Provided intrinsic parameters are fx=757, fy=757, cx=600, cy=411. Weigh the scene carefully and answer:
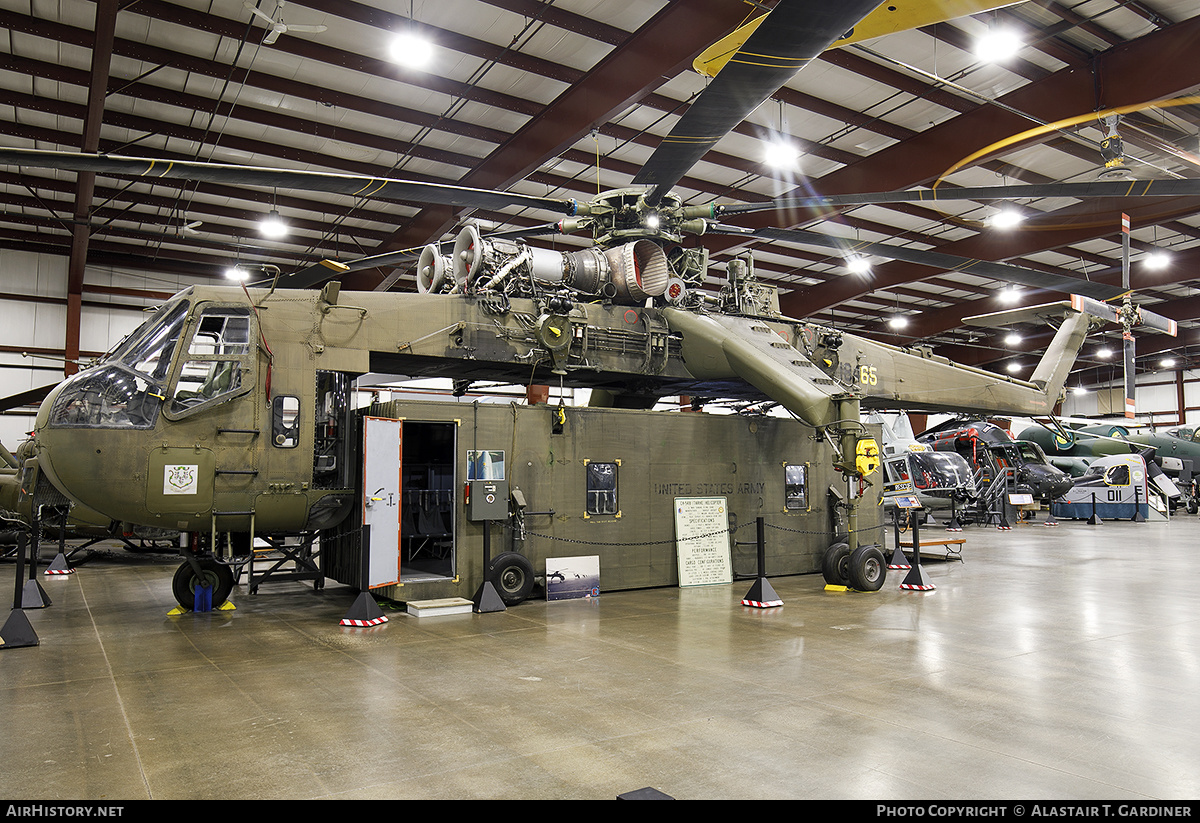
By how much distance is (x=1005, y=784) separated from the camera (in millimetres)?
3371

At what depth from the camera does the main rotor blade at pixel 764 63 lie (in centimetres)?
499

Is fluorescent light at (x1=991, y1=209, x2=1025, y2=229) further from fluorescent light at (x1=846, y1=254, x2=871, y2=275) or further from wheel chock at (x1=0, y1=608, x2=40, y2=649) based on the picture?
wheel chock at (x1=0, y1=608, x2=40, y2=649)

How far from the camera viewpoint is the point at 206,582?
835 centimetres

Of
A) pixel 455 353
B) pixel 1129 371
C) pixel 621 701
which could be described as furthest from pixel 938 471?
pixel 621 701

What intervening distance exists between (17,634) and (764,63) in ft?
25.6

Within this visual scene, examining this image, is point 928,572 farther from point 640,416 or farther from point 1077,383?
point 1077,383

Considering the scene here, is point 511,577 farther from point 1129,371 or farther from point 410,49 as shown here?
point 1129,371

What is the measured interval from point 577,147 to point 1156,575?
12.4 metres

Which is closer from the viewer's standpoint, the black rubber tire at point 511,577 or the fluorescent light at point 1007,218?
the black rubber tire at point 511,577

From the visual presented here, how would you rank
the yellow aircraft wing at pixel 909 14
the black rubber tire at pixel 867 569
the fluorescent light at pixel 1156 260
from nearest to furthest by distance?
the yellow aircraft wing at pixel 909 14, the black rubber tire at pixel 867 569, the fluorescent light at pixel 1156 260

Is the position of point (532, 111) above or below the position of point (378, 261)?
above

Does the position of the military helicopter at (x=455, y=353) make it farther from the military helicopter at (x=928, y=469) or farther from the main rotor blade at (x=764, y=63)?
the military helicopter at (x=928, y=469)

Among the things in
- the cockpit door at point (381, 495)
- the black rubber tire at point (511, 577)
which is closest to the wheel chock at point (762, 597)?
the black rubber tire at point (511, 577)

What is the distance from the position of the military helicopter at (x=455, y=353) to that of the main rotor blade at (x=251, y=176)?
24mm
